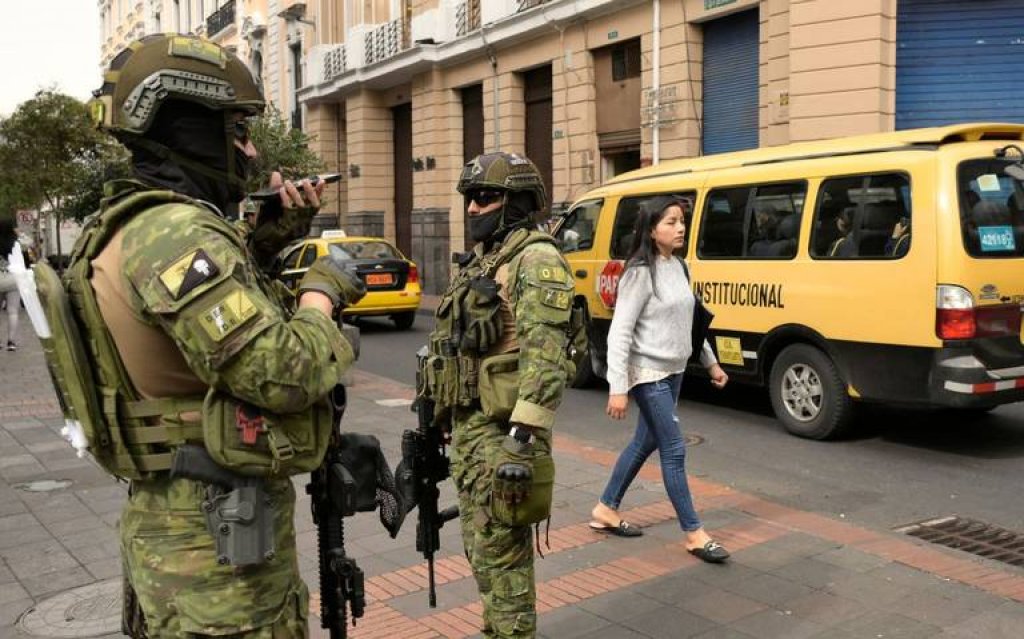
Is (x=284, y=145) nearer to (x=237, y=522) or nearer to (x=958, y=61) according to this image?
(x=958, y=61)

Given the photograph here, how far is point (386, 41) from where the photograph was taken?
2533cm

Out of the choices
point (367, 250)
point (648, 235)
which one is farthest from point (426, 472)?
point (367, 250)

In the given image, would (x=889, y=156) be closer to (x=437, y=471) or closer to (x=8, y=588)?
(x=437, y=471)

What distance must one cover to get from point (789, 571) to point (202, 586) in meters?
3.18

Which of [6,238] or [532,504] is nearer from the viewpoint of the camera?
[532,504]

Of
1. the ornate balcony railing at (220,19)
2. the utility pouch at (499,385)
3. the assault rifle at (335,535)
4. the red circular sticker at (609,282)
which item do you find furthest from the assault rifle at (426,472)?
the ornate balcony railing at (220,19)

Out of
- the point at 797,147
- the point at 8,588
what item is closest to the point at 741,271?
the point at 797,147

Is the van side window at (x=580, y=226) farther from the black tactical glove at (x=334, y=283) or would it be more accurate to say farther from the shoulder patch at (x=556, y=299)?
the black tactical glove at (x=334, y=283)

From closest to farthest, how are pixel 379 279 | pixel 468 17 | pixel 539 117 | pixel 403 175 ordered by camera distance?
pixel 379 279 < pixel 539 117 < pixel 468 17 < pixel 403 175

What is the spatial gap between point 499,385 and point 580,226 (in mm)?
7014

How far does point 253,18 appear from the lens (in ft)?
112

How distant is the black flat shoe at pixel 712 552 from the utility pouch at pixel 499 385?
6.09ft

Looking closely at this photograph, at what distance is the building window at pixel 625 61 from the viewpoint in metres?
17.7

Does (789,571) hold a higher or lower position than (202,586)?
lower
